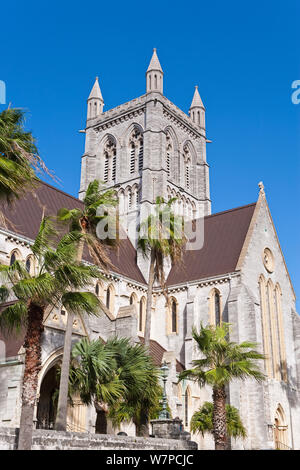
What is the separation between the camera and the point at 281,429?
3406cm

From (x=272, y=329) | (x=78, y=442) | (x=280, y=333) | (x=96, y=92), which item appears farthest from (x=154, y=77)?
(x=78, y=442)

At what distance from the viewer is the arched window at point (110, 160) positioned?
4803cm

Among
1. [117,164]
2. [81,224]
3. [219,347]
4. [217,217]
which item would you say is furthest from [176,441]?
[117,164]

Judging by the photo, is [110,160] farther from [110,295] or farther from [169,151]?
[110,295]

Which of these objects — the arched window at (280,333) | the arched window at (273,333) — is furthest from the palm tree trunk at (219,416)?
the arched window at (280,333)

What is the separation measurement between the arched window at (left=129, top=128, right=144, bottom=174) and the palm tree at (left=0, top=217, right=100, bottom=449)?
3146 cm

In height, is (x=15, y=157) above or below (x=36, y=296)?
above

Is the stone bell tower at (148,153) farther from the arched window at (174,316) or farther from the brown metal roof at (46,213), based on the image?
the arched window at (174,316)

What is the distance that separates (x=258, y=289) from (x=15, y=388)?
19884 millimetres

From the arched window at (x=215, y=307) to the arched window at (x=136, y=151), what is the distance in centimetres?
1456

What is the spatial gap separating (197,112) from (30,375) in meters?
43.7

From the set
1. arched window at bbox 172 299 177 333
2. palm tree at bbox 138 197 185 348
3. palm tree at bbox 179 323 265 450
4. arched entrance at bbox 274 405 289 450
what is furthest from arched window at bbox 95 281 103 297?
palm tree at bbox 179 323 265 450

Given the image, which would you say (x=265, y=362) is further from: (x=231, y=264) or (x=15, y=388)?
(x=15, y=388)

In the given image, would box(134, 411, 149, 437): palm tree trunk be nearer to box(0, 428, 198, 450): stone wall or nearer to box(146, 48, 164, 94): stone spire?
box(0, 428, 198, 450): stone wall
